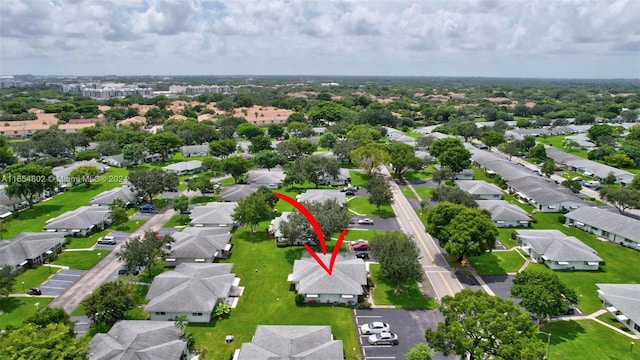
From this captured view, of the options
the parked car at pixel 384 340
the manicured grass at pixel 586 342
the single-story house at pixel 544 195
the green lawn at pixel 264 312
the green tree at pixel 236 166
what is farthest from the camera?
→ the green tree at pixel 236 166

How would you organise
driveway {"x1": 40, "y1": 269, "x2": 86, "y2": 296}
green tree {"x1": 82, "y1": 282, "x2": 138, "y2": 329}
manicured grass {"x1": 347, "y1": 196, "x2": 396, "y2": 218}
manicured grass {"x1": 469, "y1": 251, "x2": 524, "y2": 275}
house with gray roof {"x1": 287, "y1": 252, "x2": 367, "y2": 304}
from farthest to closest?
manicured grass {"x1": 347, "y1": 196, "x2": 396, "y2": 218}
manicured grass {"x1": 469, "y1": 251, "x2": 524, "y2": 275}
driveway {"x1": 40, "y1": 269, "x2": 86, "y2": 296}
house with gray roof {"x1": 287, "y1": 252, "x2": 367, "y2": 304}
green tree {"x1": 82, "y1": 282, "x2": 138, "y2": 329}

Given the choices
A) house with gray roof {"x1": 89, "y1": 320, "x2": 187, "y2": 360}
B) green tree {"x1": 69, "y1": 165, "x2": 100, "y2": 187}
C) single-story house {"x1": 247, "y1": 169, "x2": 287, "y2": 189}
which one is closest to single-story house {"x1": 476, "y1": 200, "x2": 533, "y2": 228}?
single-story house {"x1": 247, "y1": 169, "x2": 287, "y2": 189}

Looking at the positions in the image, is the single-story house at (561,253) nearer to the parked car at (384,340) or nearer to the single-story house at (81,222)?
the parked car at (384,340)

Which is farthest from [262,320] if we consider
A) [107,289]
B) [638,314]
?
[638,314]

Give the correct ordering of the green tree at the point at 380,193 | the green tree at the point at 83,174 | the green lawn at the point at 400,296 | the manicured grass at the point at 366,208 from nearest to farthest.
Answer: the green lawn at the point at 400,296
the green tree at the point at 380,193
the manicured grass at the point at 366,208
the green tree at the point at 83,174

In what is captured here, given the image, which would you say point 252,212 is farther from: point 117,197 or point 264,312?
point 117,197

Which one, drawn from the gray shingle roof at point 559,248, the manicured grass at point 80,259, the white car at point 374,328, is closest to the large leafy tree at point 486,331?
the white car at point 374,328

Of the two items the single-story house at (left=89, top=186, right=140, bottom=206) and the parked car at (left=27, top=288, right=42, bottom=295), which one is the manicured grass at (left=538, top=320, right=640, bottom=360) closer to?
the parked car at (left=27, top=288, right=42, bottom=295)

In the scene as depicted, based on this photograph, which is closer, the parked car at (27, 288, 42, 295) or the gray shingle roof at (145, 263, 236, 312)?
the gray shingle roof at (145, 263, 236, 312)
